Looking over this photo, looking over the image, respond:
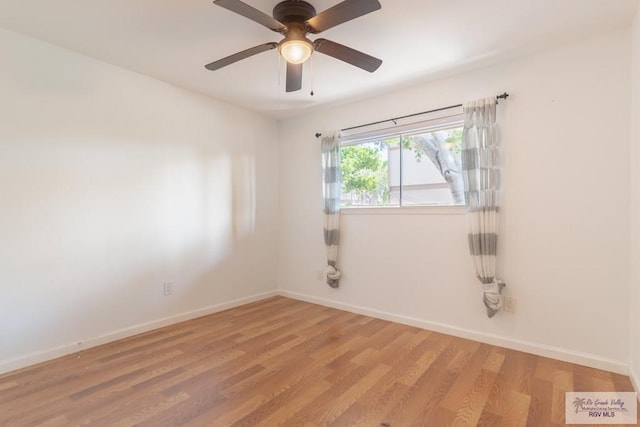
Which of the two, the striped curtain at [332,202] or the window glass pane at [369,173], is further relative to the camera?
the striped curtain at [332,202]

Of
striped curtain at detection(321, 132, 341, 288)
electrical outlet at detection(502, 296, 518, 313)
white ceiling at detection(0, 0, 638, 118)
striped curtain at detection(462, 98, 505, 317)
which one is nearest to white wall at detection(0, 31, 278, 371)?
white ceiling at detection(0, 0, 638, 118)

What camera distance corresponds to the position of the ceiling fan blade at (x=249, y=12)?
1.49 metres

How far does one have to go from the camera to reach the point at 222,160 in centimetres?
352

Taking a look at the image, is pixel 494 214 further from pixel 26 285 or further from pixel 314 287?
pixel 26 285

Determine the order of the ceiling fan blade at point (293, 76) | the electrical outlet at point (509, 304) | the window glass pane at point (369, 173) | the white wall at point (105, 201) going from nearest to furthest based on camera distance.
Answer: the ceiling fan blade at point (293, 76)
the white wall at point (105, 201)
the electrical outlet at point (509, 304)
the window glass pane at point (369, 173)

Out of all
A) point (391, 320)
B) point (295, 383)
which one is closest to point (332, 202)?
point (391, 320)

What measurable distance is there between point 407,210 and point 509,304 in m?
1.14

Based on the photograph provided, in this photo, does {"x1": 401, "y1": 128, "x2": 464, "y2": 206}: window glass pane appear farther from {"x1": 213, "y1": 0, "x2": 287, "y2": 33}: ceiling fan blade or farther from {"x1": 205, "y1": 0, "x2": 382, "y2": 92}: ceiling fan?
{"x1": 213, "y1": 0, "x2": 287, "y2": 33}: ceiling fan blade

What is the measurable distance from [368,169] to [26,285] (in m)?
3.03

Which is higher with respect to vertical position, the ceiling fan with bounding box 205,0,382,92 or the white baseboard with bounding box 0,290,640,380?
the ceiling fan with bounding box 205,0,382,92

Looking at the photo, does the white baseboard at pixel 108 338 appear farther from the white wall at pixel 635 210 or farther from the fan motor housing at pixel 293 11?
the white wall at pixel 635 210

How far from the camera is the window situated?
2891 millimetres

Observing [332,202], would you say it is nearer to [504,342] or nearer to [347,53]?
[347,53]

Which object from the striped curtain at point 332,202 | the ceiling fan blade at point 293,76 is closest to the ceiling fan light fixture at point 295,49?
the ceiling fan blade at point 293,76
